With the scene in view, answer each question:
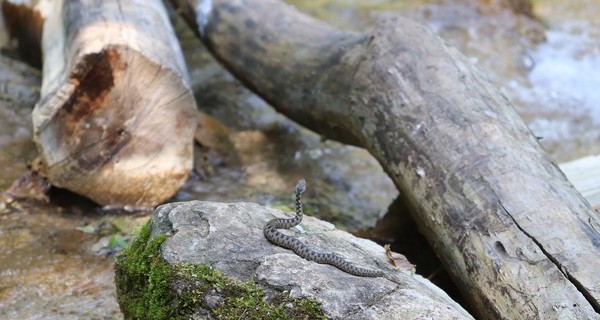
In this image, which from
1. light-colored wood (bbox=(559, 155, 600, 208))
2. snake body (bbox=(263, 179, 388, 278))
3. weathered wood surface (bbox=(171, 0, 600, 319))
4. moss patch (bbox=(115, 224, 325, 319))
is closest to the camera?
moss patch (bbox=(115, 224, 325, 319))

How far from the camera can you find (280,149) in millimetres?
8047

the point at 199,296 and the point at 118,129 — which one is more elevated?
the point at 199,296

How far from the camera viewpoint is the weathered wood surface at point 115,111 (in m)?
5.81

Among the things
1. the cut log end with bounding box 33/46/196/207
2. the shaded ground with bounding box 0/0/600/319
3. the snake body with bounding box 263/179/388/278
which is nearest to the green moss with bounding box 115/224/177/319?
the snake body with bounding box 263/179/388/278

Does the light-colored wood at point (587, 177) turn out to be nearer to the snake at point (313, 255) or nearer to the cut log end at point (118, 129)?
the snake at point (313, 255)

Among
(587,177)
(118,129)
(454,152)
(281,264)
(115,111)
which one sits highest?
(587,177)

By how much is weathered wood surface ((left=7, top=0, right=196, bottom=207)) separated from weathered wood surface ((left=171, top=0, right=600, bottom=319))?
47.3 inches

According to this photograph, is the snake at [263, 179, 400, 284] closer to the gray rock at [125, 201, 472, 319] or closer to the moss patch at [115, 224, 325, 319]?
the gray rock at [125, 201, 472, 319]

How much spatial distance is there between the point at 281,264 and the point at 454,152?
1.90m

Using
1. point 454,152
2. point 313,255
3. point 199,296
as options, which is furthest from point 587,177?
point 199,296

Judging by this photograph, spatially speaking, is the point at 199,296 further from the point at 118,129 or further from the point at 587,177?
the point at 587,177

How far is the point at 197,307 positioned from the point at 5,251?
272 cm

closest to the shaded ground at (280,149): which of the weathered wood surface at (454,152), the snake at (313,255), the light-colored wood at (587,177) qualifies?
the weathered wood surface at (454,152)

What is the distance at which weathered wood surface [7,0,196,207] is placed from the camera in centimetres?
581
